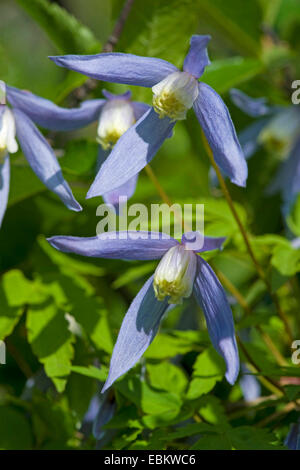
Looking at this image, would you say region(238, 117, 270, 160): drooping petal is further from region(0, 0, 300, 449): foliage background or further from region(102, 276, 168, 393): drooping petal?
region(102, 276, 168, 393): drooping petal

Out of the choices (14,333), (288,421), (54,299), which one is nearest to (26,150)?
(54,299)

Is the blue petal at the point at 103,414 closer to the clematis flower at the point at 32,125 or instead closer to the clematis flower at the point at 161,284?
the clematis flower at the point at 161,284

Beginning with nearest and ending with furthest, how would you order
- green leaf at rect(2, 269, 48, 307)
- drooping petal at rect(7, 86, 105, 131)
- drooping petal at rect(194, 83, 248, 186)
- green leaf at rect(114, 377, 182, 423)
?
drooping petal at rect(194, 83, 248, 186) → green leaf at rect(114, 377, 182, 423) → drooping petal at rect(7, 86, 105, 131) → green leaf at rect(2, 269, 48, 307)

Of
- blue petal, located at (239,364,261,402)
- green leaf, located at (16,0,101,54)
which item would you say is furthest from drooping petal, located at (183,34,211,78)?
blue petal, located at (239,364,261,402)

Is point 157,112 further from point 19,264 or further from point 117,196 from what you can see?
point 19,264

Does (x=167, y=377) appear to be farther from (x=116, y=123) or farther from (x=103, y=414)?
(x=116, y=123)
